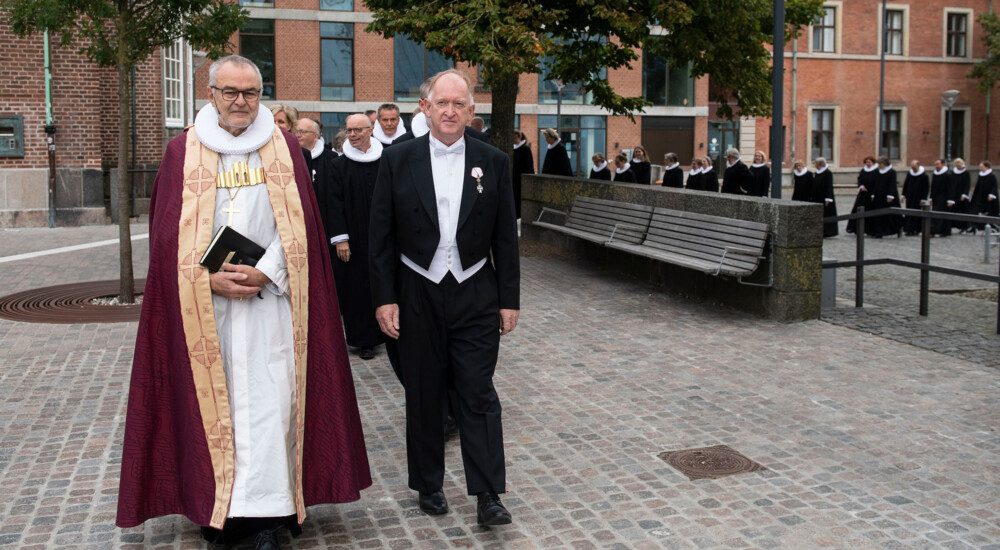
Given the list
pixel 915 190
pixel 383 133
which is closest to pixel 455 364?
pixel 383 133

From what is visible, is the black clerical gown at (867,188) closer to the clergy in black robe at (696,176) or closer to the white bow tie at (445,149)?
the clergy in black robe at (696,176)

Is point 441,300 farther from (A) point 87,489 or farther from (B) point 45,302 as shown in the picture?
(B) point 45,302

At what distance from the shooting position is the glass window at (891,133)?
49.7 m

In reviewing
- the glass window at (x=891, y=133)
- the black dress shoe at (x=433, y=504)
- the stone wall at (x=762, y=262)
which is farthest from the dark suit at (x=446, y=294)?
the glass window at (x=891, y=133)

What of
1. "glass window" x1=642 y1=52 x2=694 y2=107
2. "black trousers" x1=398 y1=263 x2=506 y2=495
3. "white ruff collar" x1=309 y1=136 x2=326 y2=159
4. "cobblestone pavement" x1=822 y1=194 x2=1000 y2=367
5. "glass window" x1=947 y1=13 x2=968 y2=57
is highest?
"glass window" x1=947 y1=13 x2=968 y2=57

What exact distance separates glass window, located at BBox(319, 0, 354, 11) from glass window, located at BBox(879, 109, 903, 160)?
2599 cm

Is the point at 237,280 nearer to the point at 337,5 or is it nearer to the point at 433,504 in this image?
the point at 433,504

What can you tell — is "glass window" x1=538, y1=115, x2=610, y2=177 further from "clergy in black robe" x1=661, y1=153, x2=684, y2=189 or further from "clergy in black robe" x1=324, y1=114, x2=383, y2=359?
"clergy in black robe" x1=324, y1=114, x2=383, y2=359

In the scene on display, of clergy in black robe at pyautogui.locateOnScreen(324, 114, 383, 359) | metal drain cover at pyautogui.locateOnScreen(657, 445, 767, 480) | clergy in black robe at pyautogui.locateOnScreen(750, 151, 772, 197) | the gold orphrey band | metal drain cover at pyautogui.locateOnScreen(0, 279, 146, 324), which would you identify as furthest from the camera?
clergy in black robe at pyautogui.locateOnScreen(750, 151, 772, 197)

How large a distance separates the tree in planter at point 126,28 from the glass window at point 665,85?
32940 mm

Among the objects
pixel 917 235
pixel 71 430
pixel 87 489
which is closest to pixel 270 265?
pixel 87 489

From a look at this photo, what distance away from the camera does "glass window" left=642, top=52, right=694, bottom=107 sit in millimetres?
42969

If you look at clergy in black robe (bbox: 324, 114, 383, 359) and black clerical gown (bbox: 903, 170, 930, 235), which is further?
black clerical gown (bbox: 903, 170, 930, 235)

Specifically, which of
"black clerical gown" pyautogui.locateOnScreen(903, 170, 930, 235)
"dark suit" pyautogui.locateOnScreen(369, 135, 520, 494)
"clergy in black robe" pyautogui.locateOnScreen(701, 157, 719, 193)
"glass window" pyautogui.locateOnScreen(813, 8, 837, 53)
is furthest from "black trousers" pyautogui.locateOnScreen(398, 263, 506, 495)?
"glass window" pyautogui.locateOnScreen(813, 8, 837, 53)
